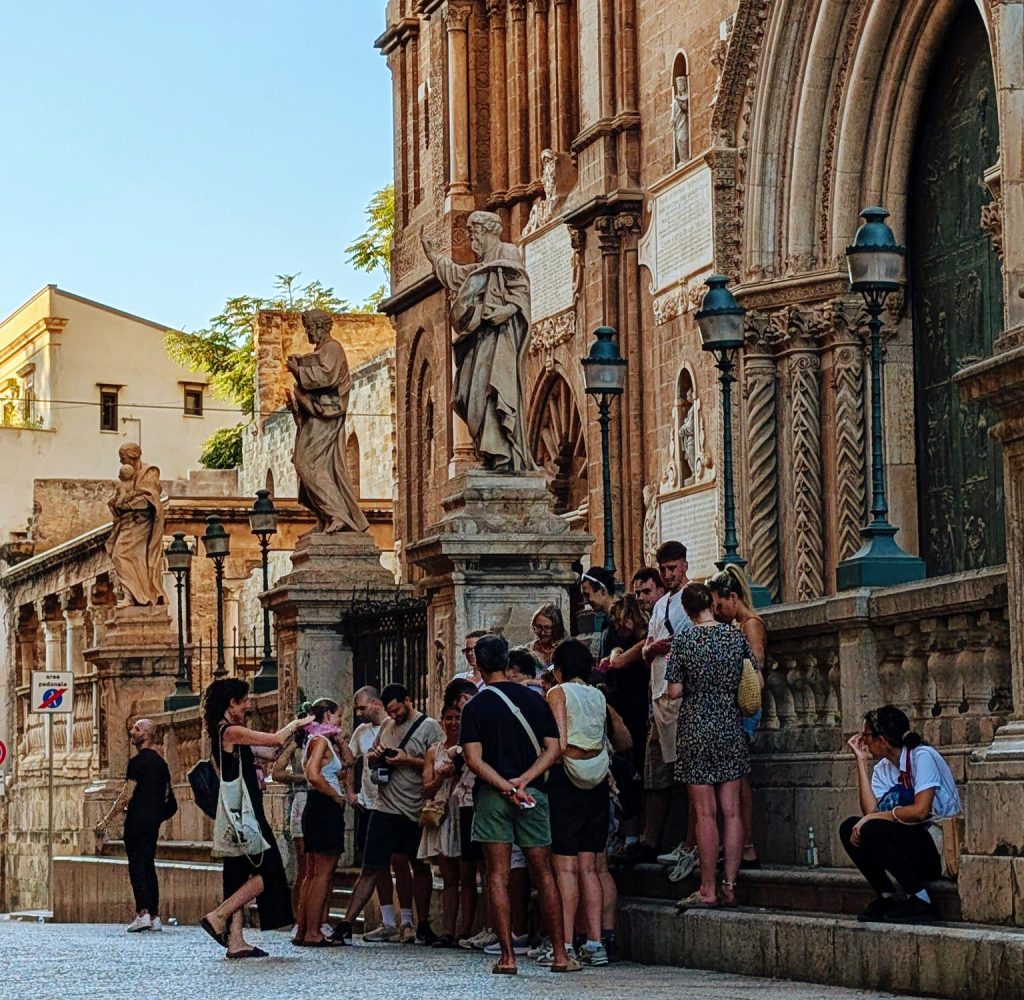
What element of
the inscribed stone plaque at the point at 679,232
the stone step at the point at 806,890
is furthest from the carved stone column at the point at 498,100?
the stone step at the point at 806,890

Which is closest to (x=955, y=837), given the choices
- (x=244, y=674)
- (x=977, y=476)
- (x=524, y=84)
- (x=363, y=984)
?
(x=363, y=984)

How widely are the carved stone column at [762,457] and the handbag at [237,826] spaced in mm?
8986

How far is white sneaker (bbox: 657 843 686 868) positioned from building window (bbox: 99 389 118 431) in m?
61.8

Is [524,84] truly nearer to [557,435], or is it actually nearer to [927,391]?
[557,435]

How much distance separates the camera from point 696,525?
25359mm

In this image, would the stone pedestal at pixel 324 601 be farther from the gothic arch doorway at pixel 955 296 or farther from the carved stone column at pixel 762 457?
the gothic arch doorway at pixel 955 296

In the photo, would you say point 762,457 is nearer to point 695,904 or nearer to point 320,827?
point 320,827

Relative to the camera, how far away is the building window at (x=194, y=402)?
77.6 m

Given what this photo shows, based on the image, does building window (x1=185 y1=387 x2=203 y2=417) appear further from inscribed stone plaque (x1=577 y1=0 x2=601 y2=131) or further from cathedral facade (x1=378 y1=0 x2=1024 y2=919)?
inscribed stone plaque (x1=577 y1=0 x2=601 y2=131)

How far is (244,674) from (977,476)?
24.1 metres

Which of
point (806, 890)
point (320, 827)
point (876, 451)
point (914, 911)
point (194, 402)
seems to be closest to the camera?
point (914, 911)

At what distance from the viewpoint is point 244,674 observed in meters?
44.3

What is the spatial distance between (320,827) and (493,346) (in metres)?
3.70

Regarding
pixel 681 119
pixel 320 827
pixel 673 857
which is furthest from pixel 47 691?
pixel 673 857
